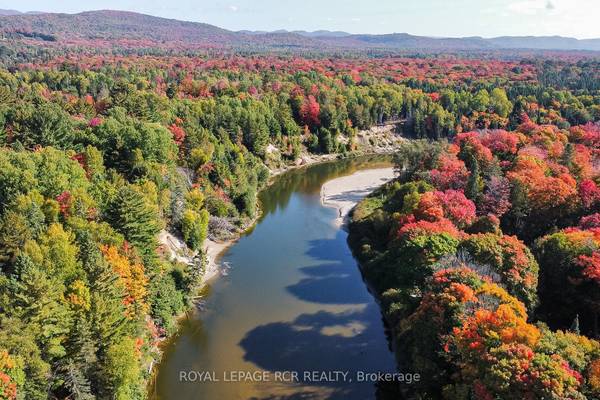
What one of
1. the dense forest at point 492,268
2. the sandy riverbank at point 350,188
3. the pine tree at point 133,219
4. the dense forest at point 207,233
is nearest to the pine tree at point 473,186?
the dense forest at point 492,268

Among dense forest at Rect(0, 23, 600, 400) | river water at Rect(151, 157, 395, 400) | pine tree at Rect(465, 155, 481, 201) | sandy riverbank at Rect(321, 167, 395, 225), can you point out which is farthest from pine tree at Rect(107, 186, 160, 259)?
pine tree at Rect(465, 155, 481, 201)

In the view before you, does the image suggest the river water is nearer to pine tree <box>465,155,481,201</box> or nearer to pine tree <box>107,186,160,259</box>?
pine tree <box>107,186,160,259</box>

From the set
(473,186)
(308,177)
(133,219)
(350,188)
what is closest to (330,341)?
(133,219)

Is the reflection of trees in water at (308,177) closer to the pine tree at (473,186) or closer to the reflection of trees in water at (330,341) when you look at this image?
the reflection of trees in water at (330,341)

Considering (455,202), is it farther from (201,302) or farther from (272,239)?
(201,302)

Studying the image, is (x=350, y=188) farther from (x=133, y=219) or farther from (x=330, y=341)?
(x=133, y=219)
